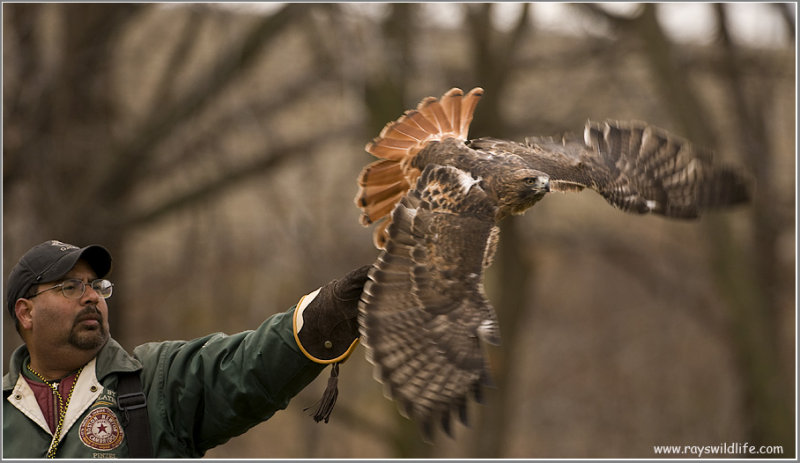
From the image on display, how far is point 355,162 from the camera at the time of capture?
10.4 meters

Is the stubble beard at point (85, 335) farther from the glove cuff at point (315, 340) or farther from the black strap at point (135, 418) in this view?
the glove cuff at point (315, 340)

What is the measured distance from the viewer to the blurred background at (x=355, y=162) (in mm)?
7719

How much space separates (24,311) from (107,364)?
37 centimetres

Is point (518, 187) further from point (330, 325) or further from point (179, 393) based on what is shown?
point (179, 393)

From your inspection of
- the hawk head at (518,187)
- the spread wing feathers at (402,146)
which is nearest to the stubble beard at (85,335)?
the spread wing feathers at (402,146)

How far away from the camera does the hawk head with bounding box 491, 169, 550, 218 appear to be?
3650mm

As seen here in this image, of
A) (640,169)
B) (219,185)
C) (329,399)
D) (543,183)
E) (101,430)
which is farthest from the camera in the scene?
(219,185)

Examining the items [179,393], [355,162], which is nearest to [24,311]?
[179,393]

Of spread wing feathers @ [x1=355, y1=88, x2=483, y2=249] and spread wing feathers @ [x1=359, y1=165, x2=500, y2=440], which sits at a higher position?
spread wing feathers @ [x1=355, y1=88, x2=483, y2=249]

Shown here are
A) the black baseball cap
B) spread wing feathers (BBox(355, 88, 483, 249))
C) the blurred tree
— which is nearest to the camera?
the black baseball cap

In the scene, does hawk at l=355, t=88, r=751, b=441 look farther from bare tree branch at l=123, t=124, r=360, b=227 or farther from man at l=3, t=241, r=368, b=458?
bare tree branch at l=123, t=124, r=360, b=227

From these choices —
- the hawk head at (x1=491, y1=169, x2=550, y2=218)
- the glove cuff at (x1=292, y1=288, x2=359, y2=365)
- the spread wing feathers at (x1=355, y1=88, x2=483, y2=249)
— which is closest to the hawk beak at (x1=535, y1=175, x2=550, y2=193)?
the hawk head at (x1=491, y1=169, x2=550, y2=218)

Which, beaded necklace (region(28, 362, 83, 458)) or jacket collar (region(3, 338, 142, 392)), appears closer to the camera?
beaded necklace (region(28, 362, 83, 458))

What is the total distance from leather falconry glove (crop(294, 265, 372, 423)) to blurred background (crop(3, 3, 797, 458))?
4.51 meters
